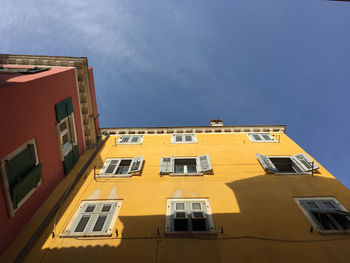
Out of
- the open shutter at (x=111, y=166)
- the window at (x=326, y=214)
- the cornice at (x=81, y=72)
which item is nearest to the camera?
the window at (x=326, y=214)

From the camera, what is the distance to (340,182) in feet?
25.2

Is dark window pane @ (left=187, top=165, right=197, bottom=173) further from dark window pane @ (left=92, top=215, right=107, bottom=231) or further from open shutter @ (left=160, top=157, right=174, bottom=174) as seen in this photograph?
dark window pane @ (left=92, top=215, right=107, bottom=231)

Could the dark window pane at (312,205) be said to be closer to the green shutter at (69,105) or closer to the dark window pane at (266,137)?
the dark window pane at (266,137)

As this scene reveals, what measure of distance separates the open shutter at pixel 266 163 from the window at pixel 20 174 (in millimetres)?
8300

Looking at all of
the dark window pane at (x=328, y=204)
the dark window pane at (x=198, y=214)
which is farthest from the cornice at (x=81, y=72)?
the dark window pane at (x=328, y=204)

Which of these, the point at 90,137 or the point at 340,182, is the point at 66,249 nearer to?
the point at 90,137

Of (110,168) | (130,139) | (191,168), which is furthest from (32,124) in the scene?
(191,168)

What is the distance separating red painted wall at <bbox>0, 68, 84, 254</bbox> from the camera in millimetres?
5215

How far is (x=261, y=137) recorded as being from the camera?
11.6m

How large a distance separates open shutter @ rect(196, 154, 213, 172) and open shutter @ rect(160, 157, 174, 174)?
1.14 m

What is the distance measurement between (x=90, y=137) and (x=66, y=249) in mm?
6385

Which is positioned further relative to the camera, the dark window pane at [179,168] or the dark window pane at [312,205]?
the dark window pane at [179,168]

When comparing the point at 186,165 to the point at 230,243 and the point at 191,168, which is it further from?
the point at 230,243

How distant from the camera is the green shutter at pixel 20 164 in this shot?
535cm
